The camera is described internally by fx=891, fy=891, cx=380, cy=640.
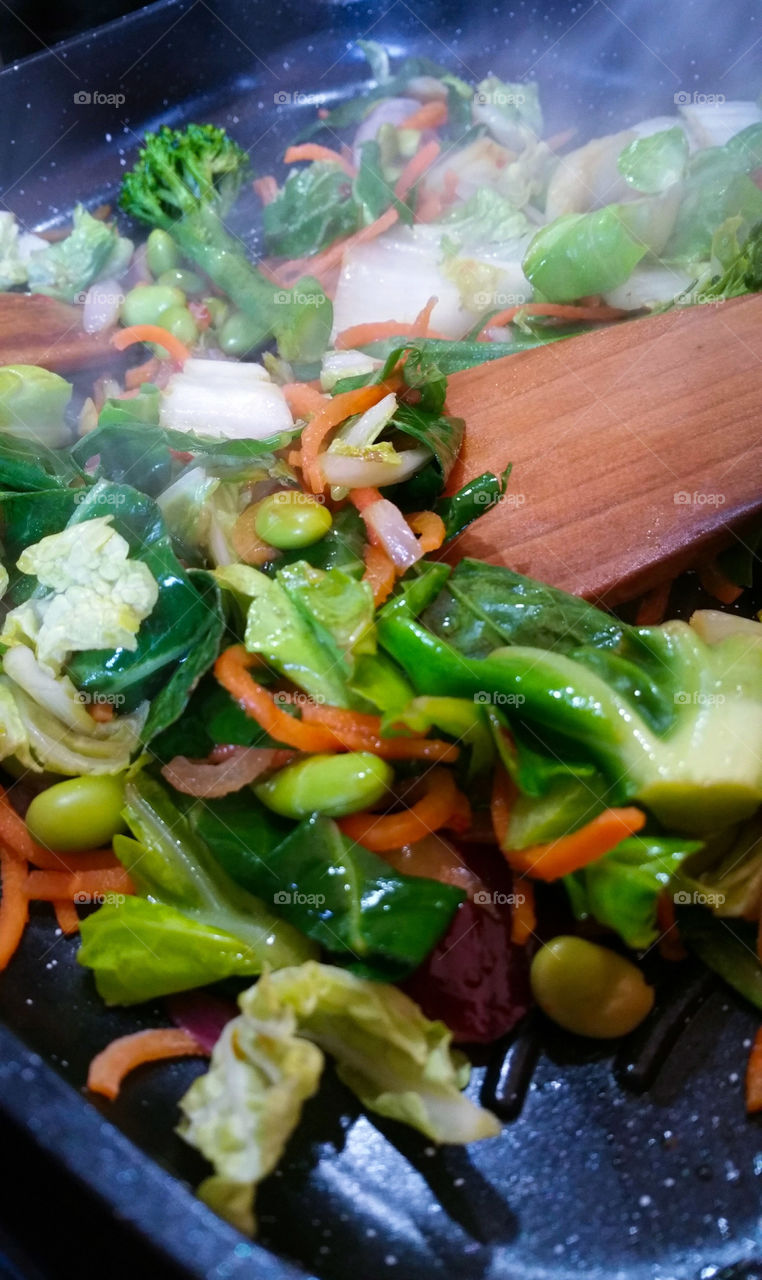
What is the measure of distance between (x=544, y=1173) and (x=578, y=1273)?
0.17 m

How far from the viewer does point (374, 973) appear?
1.70 m

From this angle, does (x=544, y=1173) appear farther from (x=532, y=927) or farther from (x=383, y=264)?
(x=383, y=264)

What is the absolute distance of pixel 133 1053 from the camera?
1737mm

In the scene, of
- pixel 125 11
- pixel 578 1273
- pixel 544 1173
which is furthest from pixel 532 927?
pixel 125 11

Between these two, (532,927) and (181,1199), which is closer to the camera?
(181,1199)

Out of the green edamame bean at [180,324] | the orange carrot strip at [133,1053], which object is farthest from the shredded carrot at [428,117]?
the orange carrot strip at [133,1053]

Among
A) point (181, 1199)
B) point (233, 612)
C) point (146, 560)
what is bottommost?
point (181, 1199)

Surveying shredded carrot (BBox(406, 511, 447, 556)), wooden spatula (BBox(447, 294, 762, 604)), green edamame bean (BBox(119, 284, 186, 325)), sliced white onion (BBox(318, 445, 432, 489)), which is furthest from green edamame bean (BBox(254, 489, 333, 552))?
green edamame bean (BBox(119, 284, 186, 325))

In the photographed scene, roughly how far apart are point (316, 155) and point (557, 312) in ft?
4.56

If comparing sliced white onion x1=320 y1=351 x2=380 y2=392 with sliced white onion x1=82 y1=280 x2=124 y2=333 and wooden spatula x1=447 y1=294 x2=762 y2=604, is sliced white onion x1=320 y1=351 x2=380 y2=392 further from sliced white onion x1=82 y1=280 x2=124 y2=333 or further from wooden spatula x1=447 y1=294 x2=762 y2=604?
sliced white onion x1=82 y1=280 x2=124 y2=333

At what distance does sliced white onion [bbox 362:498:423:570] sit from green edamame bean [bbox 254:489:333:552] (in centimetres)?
11

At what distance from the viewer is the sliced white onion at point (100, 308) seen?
127 inches

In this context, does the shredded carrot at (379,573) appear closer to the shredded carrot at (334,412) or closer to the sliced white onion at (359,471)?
the sliced white onion at (359,471)

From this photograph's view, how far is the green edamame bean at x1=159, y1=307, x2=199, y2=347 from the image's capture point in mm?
3143
